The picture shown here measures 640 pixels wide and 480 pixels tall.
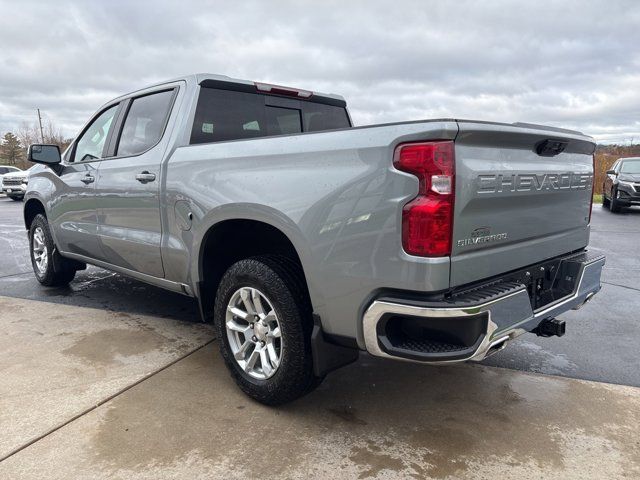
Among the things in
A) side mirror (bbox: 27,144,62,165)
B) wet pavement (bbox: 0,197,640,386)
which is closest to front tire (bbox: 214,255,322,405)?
wet pavement (bbox: 0,197,640,386)

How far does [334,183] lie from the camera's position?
2438 millimetres

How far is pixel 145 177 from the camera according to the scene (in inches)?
145

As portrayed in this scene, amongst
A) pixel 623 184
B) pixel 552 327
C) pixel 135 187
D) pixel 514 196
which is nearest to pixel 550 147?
pixel 514 196

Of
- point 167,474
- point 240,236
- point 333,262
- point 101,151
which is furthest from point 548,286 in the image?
point 101,151

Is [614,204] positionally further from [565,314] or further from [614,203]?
[565,314]

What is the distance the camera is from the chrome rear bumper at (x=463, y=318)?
85.8 inches

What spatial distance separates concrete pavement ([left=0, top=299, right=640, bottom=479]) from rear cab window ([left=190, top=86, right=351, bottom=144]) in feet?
5.36

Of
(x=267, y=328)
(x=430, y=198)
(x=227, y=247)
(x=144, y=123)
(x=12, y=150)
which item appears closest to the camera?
(x=430, y=198)

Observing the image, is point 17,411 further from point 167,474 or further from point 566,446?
point 566,446

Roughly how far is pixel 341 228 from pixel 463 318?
0.68 metres

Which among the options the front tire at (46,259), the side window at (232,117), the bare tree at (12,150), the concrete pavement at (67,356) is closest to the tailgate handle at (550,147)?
→ the side window at (232,117)

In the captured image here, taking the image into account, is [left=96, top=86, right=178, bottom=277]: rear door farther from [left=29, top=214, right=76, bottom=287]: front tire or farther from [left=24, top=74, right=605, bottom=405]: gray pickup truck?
[left=29, top=214, right=76, bottom=287]: front tire

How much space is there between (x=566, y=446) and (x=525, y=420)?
281 mm

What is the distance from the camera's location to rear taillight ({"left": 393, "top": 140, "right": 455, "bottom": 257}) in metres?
2.18
